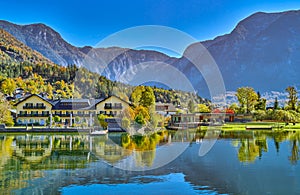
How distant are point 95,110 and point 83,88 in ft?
119

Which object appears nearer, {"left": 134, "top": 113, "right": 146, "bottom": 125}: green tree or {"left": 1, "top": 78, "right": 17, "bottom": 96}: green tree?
{"left": 134, "top": 113, "right": 146, "bottom": 125}: green tree

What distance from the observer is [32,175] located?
557 inches

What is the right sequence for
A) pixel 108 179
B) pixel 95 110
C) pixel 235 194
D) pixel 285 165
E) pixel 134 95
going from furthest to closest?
pixel 134 95
pixel 95 110
pixel 285 165
pixel 108 179
pixel 235 194

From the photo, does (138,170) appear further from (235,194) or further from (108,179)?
(235,194)

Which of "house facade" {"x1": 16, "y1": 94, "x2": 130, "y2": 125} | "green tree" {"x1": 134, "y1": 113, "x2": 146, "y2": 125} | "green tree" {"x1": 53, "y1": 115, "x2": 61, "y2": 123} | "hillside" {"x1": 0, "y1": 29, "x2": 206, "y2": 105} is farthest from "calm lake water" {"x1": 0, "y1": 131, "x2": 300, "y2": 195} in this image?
"hillside" {"x1": 0, "y1": 29, "x2": 206, "y2": 105}

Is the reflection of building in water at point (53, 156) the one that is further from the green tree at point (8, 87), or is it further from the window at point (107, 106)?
the green tree at point (8, 87)

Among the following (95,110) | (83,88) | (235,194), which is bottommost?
(235,194)

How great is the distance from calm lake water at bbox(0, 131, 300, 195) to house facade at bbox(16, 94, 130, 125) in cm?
2428

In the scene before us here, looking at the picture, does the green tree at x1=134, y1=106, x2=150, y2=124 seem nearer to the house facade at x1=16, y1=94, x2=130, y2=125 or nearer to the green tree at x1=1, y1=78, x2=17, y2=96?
the house facade at x1=16, y1=94, x2=130, y2=125

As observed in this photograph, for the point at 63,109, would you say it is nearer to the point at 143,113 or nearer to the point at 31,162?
the point at 143,113

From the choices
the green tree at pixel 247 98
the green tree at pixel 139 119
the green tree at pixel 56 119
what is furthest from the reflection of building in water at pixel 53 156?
the green tree at pixel 247 98

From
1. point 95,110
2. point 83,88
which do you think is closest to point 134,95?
point 95,110

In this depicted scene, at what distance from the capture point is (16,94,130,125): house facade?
150 ft

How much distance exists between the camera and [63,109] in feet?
153
